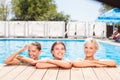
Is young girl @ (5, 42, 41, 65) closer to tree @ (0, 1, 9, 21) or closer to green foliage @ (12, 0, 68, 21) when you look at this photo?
green foliage @ (12, 0, 68, 21)

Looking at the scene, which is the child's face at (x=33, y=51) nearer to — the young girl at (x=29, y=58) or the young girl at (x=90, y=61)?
the young girl at (x=29, y=58)

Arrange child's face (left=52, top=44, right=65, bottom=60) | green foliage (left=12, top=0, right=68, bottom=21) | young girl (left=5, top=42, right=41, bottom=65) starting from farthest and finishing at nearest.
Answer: green foliage (left=12, top=0, right=68, bottom=21), young girl (left=5, top=42, right=41, bottom=65), child's face (left=52, top=44, right=65, bottom=60)

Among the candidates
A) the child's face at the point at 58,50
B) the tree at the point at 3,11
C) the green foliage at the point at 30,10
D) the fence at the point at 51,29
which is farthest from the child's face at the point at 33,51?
the tree at the point at 3,11

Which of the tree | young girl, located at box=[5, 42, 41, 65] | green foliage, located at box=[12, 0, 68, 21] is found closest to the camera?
young girl, located at box=[5, 42, 41, 65]

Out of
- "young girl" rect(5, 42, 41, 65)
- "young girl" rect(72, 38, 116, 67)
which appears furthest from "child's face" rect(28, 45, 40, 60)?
"young girl" rect(72, 38, 116, 67)

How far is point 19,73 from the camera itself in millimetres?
3684

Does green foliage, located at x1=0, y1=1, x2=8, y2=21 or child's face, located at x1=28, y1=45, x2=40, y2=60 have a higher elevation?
green foliage, located at x1=0, y1=1, x2=8, y2=21

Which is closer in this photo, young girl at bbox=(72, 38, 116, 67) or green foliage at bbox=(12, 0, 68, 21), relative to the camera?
young girl at bbox=(72, 38, 116, 67)

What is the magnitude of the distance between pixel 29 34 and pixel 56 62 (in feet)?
57.3

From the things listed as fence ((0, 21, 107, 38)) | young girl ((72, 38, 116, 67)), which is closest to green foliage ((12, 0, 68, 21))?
fence ((0, 21, 107, 38))

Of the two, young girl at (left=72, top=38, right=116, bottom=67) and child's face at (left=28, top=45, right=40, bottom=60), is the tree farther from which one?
young girl at (left=72, top=38, right=116, bottom=67)

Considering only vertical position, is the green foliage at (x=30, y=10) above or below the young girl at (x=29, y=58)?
above

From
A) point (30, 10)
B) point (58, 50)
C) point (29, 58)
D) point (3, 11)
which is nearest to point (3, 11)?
point (3, 11)

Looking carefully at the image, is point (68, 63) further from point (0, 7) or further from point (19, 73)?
point (0, 7)
